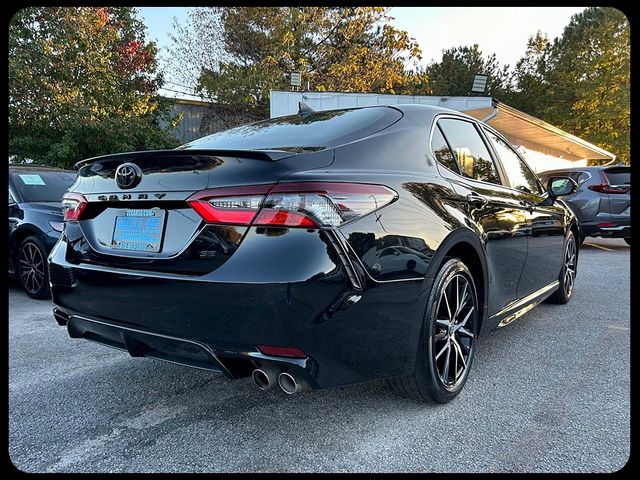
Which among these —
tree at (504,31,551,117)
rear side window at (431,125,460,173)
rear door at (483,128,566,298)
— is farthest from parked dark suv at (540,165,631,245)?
tree at (504,31,551,117)

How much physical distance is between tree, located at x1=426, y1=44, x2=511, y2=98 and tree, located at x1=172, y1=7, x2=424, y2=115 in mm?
18280

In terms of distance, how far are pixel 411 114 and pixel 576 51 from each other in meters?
31.4

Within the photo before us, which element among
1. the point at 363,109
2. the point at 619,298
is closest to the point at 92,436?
the point at 363,109

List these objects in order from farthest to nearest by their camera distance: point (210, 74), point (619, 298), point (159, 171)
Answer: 1. point (210, 74)
2. point (619, 298)
3. point (159, 171)

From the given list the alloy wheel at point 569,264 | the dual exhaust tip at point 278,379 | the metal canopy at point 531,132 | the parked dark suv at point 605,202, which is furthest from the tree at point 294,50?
the dual exhaust tip at point 278,379

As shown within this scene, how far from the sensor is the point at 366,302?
1863mm

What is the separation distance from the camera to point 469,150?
9.77 ft

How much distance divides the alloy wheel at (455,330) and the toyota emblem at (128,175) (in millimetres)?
1531

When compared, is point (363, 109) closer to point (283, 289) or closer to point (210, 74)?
point (283, 289)

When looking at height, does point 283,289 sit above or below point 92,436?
above

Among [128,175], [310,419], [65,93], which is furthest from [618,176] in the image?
[65,93]

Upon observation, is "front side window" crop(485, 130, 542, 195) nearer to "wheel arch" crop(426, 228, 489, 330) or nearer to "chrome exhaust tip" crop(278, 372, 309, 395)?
"wheel arch" crop(426, 228, 489, 330)

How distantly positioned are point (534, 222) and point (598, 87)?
86.2 feet

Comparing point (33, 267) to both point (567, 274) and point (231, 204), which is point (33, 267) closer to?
point (231, 204)
